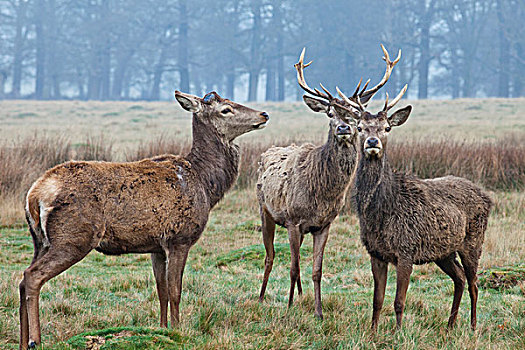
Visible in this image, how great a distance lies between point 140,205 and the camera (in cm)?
465

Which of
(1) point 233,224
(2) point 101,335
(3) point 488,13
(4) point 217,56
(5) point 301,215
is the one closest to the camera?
(2) point 101,335

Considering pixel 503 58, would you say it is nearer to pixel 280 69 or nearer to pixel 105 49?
pixel 280 69

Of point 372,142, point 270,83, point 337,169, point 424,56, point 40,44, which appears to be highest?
point 424,56

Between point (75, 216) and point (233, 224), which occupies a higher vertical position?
point (75, 216)

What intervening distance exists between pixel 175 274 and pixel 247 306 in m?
1.19

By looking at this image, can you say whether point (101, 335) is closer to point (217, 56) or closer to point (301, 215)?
point (301, 215)

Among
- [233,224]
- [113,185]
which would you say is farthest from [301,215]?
[233,224]

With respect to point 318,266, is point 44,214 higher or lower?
higher

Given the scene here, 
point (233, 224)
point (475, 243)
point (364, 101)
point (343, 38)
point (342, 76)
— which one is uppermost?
point (343, 38)

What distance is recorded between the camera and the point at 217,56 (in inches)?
2080

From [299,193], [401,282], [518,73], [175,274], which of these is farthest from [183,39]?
[401,282]

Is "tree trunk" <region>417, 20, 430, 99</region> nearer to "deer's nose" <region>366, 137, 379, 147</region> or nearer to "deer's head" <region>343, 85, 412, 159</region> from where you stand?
"deer's head" <region>343, 85, 412, 159</region>

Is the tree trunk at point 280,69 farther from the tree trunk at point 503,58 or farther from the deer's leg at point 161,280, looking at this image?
the deer's leg at point 161,280

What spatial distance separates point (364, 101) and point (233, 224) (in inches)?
179
